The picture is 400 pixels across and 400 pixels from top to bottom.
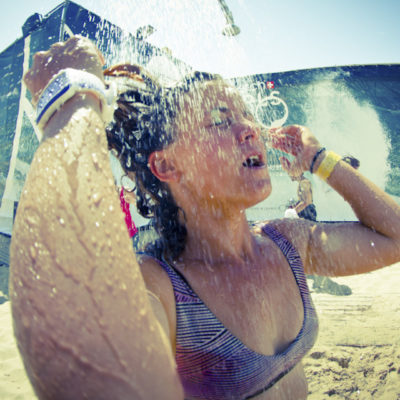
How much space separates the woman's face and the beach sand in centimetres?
263

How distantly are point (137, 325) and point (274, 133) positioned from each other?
2085 mm

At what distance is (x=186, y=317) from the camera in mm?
1484

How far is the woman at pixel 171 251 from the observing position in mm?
597

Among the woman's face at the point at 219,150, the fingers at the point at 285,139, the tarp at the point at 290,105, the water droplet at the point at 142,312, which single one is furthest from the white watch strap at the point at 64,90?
the tarp at the point at 290,105

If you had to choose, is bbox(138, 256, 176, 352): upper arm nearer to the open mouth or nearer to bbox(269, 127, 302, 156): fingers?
the open mouth

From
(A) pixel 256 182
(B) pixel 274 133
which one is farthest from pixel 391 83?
(A) pixel 256 182

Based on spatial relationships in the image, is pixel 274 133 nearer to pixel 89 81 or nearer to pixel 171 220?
pixel 171 220

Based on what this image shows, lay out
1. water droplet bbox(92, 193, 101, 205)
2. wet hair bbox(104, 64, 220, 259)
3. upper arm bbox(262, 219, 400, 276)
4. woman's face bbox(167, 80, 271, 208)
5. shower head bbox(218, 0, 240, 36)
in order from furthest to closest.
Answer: shower head bbox(218, 0, 240, 36)
upper arm bbox(262, 219, 400, 276)
wet hair bbox(104, 64, 220, 259)
woman's face bbox(167, 80, 271, 208)
water droplet bbox(92, 193, 101, 205)

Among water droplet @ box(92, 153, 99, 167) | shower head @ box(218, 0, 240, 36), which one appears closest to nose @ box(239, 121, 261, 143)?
water droplet @ box(92, 153, 99, 167)

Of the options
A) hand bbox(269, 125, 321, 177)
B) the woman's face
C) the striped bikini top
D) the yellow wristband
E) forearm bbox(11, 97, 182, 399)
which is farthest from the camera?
hand bbox(269, 125, 321, 177)

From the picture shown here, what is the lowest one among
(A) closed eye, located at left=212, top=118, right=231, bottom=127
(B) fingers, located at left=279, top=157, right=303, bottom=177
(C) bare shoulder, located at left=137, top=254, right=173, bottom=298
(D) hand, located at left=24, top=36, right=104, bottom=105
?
(C) bare shoulder, located at left=137, top=254, right=173, bottom=298

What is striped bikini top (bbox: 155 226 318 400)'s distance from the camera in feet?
4.79

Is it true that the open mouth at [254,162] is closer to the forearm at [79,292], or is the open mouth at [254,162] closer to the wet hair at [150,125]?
the wet hair at [150,125]

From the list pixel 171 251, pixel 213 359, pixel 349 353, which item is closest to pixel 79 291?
pixel 213 359
